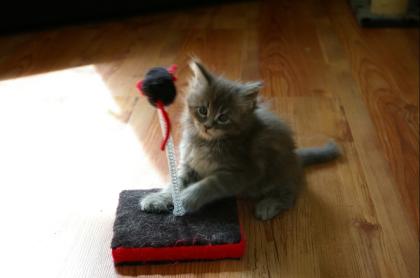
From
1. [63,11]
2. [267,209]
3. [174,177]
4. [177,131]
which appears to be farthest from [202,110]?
[63,11]

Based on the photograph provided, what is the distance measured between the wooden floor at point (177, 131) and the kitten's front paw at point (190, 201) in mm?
145

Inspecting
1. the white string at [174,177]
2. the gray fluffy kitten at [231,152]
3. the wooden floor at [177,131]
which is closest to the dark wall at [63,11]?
Result: the wooden floor at [177,131]

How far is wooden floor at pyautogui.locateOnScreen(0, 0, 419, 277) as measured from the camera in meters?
1.16

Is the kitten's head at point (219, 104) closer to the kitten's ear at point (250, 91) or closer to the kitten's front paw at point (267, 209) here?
the kitten's ear at point (250, 91)

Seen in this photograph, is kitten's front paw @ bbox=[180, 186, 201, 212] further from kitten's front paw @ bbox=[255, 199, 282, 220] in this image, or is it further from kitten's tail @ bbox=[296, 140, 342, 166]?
kitten's tail @ bbox=[296, 140, 342, 166]

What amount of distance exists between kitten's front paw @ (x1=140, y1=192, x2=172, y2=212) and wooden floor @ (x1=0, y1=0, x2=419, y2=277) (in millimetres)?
115

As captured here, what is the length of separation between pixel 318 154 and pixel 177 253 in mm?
581

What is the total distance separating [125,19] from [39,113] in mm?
1016

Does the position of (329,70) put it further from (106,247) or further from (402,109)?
(106,247)

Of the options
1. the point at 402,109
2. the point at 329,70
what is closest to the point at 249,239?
the point at 402,109

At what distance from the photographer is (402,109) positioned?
5.82 ft

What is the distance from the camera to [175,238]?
1.11m

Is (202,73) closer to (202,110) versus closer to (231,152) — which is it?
(202,110)

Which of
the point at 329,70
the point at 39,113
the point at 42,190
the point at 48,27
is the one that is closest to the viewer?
the point at 42,190
